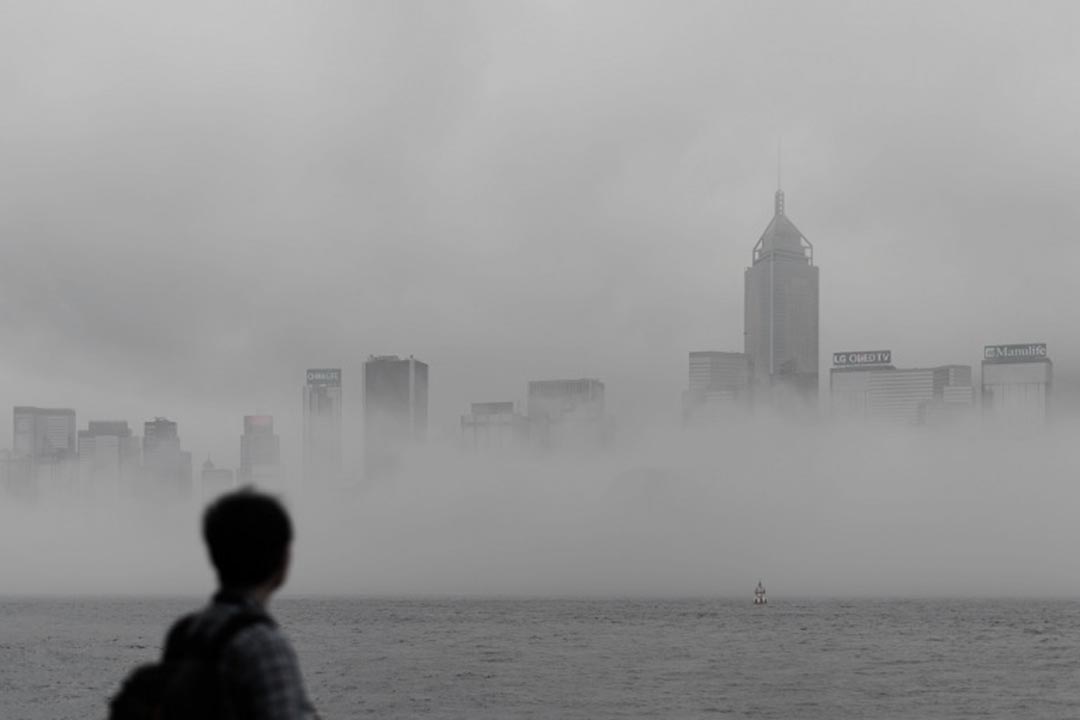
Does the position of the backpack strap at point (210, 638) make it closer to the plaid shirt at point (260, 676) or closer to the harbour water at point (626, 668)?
the plaid shirt at point (260, 676)

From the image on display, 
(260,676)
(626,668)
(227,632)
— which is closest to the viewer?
(260,676)

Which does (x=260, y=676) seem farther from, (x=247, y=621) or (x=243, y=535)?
(x=243, y=535)

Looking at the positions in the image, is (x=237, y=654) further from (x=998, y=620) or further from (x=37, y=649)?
(x=998, y=620)

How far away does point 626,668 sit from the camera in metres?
97.2

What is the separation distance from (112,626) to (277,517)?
546ft

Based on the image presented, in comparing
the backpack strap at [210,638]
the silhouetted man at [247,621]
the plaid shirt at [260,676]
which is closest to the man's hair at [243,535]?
the silhouetted man at [247,621]

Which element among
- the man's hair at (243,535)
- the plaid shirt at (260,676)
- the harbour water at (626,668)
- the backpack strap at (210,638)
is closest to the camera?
the plaid shirt at (260,676)

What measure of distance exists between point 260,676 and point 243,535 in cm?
62

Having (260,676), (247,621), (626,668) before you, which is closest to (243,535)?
(247,621)

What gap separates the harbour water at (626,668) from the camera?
244 feet

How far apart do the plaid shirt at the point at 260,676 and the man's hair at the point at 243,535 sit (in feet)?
1.14

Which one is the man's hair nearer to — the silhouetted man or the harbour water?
the silhouetted man

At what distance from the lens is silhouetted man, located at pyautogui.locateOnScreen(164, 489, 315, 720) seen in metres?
4.98

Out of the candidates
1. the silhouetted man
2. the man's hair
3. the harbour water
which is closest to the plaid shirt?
the silhouetted man
